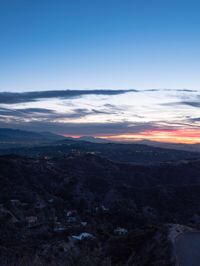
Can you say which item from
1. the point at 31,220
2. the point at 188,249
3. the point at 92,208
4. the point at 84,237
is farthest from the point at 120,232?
the point at 92,208

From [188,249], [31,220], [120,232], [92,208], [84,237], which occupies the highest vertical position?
[188,249]

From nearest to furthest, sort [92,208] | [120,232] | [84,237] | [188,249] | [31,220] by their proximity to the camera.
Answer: [188,249]
[84,237]
[120,232]
[31,220]
[92,208]

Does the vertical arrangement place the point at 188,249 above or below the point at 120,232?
above

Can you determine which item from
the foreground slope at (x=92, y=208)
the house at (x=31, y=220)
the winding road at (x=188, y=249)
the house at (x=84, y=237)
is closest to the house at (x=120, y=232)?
the foreground slope at (x=92, y=208)

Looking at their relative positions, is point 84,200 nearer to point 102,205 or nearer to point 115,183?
point 102,205

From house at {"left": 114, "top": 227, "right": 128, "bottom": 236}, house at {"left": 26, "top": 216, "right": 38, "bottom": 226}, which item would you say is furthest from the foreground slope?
house at {"left": 114, "top": 227, "right": 128, "bottom": 236}

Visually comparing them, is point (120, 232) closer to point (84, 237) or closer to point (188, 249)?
point (84, 237)

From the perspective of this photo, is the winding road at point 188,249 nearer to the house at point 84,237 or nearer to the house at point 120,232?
the house at point 84,237

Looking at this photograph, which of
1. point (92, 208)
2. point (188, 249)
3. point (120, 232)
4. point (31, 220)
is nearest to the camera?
point (188, 249)

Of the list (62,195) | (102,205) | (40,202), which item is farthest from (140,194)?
(40,202)

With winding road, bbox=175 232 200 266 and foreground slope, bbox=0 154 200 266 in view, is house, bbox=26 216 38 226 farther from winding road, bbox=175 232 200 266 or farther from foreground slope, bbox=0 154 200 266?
winding road, bbox=175 232 200 266
